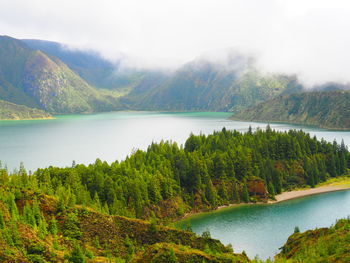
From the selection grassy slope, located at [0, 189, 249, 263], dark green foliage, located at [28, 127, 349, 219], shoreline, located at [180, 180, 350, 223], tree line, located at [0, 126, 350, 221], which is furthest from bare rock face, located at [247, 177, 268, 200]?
grassy slope, located at [0, 189, 249, 263]

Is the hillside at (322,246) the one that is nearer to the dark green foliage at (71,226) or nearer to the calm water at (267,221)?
the calm water at (267,221)

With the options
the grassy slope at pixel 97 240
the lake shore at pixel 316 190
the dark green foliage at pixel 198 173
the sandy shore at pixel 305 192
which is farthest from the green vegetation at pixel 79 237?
the sandy shore at pixel 305 192

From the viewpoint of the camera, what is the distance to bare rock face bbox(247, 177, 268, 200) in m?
124

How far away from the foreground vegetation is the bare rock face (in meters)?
0.34

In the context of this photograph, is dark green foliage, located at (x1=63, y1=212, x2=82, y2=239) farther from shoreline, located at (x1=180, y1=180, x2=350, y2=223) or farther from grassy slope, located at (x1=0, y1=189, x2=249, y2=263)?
shoreline, located at (x1=180, y1=180, x2=350, y2=223)

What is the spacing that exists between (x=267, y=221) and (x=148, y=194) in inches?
1377

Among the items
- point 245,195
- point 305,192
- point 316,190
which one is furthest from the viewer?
point 316,190

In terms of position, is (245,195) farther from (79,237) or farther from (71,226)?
(71,226)

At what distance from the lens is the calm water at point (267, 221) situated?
84650 millimetres

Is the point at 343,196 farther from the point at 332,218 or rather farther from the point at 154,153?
the point at 154,153

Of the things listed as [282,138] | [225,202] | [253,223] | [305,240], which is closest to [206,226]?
[253,223]

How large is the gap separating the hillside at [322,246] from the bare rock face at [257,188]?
50964 millimetres

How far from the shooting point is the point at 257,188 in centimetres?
12538

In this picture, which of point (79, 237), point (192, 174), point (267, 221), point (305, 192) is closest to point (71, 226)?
point (79, 237)
